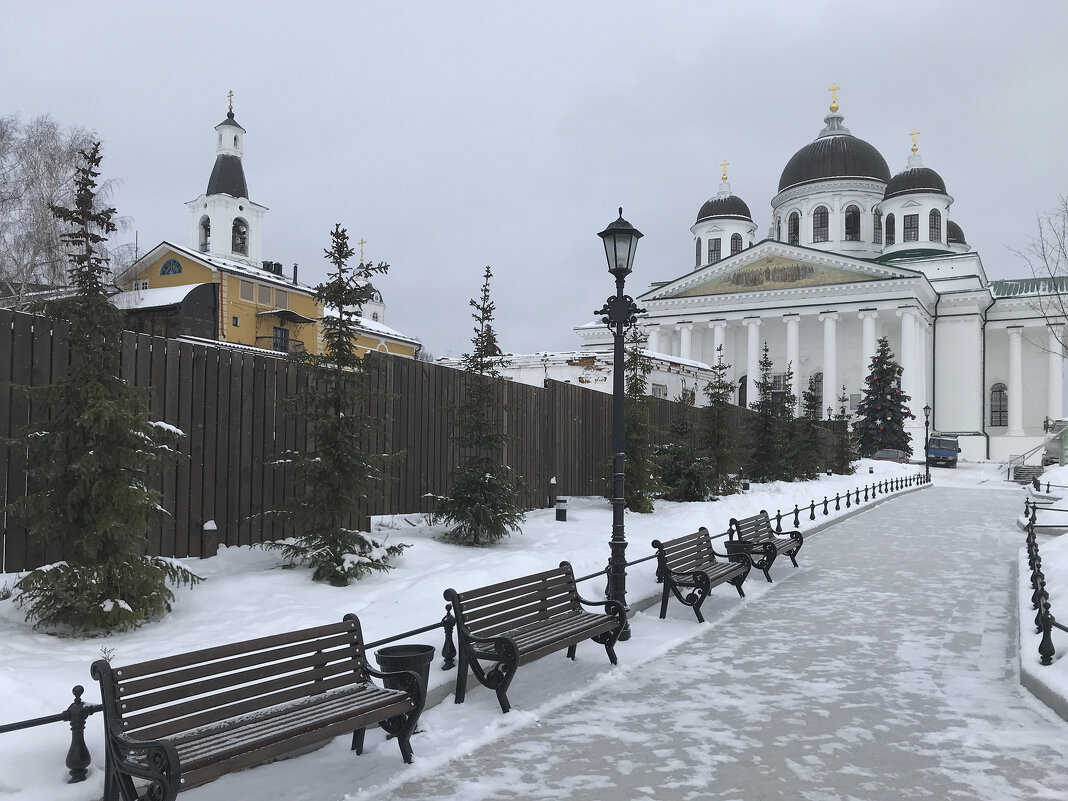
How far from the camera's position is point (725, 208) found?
253 feet

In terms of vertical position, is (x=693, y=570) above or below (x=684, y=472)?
below

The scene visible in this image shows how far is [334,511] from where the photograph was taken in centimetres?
898

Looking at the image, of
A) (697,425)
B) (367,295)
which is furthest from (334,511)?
(697,425)

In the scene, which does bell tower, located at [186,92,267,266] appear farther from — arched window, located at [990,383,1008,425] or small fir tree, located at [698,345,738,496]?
arched window, located at [990,383,1008,425]

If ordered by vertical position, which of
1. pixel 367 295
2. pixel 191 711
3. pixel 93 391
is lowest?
pixel 191 711

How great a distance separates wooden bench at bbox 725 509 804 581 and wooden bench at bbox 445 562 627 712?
4.33 metres

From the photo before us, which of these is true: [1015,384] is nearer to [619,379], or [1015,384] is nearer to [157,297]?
[157,297]

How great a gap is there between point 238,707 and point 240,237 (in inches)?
2014

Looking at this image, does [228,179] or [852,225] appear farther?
[852,225]

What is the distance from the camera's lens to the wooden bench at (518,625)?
6340mm

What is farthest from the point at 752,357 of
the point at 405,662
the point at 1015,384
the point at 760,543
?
the point at 405,662

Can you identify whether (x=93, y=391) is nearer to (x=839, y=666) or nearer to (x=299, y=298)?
(x=839, y=666)

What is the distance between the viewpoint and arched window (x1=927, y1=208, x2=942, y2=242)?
66.2 meters

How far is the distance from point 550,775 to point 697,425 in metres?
18.2
